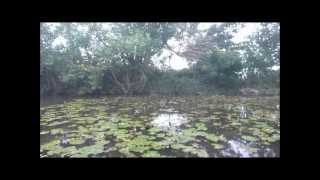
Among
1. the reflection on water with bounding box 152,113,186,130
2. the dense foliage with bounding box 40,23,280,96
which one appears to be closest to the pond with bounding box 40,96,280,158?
the reflection on water with bounding box 152,113,186,130

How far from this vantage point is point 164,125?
2092 millimetres

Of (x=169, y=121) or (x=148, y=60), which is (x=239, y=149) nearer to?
(x=169, y=121)

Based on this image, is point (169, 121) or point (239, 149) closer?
point (239, 149)

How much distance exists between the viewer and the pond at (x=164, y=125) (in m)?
1.99

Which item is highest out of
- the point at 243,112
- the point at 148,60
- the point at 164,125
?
the point at 148,60

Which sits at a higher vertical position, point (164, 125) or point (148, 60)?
point (148, 60)

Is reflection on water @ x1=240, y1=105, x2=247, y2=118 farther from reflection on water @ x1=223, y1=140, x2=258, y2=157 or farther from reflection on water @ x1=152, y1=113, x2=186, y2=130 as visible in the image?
reflection on water @ x1=152, y1=113, x2=186, y2=130

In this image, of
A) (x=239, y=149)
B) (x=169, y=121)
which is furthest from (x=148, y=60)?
(x=239, y=149)

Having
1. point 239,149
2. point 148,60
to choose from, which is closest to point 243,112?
point 239,149
